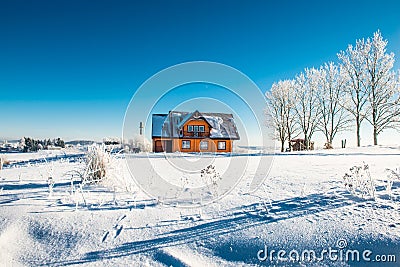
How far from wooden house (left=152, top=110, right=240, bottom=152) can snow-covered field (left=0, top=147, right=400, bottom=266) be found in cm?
2364

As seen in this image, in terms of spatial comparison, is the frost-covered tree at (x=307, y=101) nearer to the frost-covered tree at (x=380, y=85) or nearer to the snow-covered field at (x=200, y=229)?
the frost-covered tree at (x=380, y=85)

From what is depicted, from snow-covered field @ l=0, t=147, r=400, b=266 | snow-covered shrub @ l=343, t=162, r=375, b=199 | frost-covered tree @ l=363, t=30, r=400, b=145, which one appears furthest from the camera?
frost-covered tree @ l=363, t=30, r=400, b=145

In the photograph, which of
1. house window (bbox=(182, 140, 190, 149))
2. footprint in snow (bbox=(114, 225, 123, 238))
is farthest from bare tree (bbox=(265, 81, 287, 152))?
footprint in snow (bbox=(114, 225, 123, 238))

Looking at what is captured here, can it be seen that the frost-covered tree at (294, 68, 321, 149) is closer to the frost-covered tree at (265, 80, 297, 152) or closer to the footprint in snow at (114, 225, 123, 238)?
the frost-covered tree at (265, 80, 297, 152)

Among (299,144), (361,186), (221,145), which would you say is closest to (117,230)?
(361,186)

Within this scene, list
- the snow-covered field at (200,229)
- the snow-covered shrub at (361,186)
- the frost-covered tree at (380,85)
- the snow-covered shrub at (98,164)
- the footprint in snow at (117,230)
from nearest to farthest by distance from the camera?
the snow-covered field at (200,229) → the footprint in snow at (117,230) → the snow-covered shrub at (361,186) → the snow-covered shrub at (98,164) → the frost-covered tree at (380,85)

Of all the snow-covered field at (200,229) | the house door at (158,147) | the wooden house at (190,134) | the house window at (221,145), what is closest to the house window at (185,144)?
the wooden house at (190,134)

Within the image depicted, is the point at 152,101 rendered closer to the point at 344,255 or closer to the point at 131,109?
the point at 131,109

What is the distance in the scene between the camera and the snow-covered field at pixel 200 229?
260 centimetres

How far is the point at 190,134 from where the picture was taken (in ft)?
92.3

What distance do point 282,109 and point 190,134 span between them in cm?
1080

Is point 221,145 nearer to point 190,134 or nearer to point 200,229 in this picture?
point 190,134

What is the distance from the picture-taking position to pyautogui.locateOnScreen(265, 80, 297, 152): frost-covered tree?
27.9 meters

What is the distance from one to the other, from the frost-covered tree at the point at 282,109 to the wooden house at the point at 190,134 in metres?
4.76
